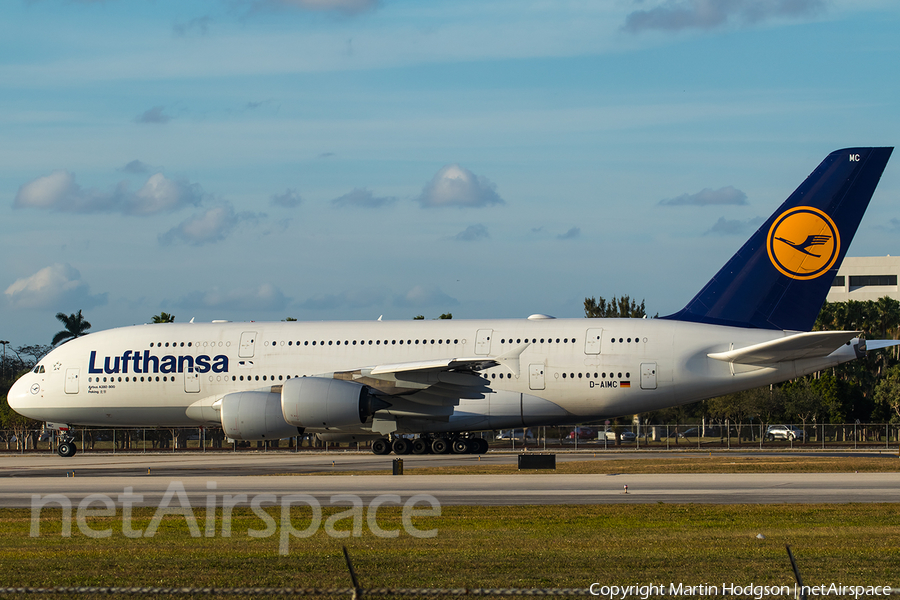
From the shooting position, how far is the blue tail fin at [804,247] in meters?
33.7

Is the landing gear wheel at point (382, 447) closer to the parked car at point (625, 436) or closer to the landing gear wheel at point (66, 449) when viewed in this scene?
the landing gear wheel at point (66, 449)

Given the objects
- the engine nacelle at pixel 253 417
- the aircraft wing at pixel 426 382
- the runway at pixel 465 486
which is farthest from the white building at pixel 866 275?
the runway at pixel 465 486

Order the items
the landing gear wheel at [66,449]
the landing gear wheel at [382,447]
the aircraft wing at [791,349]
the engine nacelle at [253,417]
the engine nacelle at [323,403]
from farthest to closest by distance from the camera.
A: the landing gear wheel at [66,449] < the landing gear wheel at [382,447] < the engine nacelle at [253,417] < the engine nacelle at [323,403] < the aircraft wing at [791,349]

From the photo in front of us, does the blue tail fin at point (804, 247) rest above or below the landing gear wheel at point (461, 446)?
above

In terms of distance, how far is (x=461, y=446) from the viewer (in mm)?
36906

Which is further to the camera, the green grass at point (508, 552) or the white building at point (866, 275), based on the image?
the white building at point (866, 275)

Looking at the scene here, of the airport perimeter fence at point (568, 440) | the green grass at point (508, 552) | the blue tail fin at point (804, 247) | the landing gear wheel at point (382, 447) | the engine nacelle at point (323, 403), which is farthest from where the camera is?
the airport perimeter fence at point (568, 440)

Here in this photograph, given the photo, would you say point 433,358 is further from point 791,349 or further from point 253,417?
point 791,349

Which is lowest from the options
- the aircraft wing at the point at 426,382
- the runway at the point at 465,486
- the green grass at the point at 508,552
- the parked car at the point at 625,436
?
the green grass at the point at 508,552

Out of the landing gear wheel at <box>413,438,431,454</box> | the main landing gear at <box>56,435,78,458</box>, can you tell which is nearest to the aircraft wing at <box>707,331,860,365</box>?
the landing gear wheel at <box>413,438,431,454</box>

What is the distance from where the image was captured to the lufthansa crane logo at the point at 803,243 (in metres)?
33.8

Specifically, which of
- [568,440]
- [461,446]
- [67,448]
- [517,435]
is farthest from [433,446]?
[517,435]

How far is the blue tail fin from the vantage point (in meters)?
33.7

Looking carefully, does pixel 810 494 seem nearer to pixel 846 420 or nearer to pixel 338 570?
pixel 338 570
